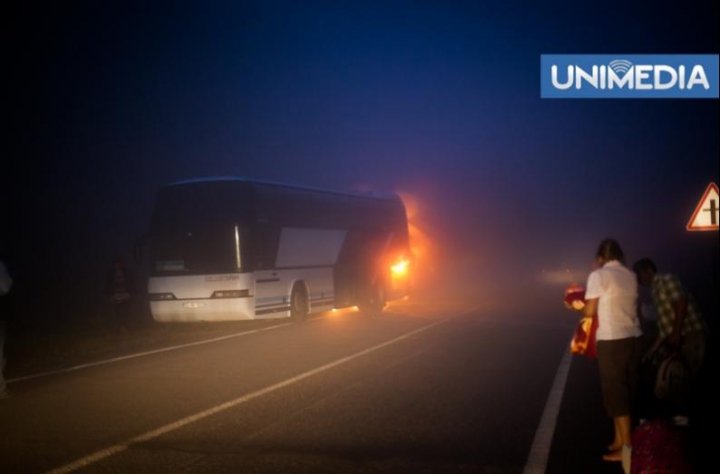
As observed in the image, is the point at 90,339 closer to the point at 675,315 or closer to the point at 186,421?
the point at 186,421

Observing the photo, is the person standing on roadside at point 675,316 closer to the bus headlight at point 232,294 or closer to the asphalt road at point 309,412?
the asphalt road at point 309,412

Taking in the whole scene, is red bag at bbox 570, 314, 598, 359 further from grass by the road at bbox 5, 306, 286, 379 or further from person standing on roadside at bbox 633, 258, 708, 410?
grass by the road at bbox 5, 306, 286, 379

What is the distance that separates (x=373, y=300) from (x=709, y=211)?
43.4 ft

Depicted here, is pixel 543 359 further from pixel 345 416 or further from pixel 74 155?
pixel 74 155

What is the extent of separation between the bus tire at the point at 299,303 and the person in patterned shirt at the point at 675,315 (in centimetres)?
1530

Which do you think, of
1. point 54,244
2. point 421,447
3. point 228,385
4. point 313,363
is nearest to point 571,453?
point 421,447

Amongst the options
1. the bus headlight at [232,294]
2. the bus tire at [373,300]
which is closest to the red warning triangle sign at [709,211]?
the bus headlight at [232,294]

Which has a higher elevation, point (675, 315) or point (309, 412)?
point (675, 315)

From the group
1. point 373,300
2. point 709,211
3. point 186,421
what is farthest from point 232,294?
point 186,421

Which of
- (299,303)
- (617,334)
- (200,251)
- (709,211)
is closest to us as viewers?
(617,334)

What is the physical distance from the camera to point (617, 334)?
21.9ft

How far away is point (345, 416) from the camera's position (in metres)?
8.63

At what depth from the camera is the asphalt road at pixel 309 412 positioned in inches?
267

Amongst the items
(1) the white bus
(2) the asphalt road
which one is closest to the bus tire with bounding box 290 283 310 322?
(1) the white bus
